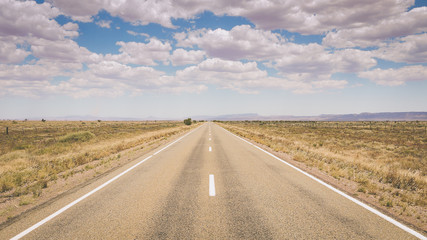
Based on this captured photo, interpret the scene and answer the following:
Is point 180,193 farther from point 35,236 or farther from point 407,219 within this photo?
point 407,219

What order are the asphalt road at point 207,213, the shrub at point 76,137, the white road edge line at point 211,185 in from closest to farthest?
1. the asphalt road at point 207,213
2. the white road edge line at point 211,185
3. the shrub at point 76,137

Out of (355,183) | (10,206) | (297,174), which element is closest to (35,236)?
(10,206)

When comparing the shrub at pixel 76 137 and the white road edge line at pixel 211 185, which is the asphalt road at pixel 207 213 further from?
the shrub at pixel 76 137

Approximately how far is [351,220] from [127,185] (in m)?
6.11

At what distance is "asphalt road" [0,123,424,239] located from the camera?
13.1ft

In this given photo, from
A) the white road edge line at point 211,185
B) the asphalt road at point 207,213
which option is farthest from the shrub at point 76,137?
the white road edge line at point 211,185

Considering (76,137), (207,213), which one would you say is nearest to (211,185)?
(207,213)

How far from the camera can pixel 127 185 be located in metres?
7.08

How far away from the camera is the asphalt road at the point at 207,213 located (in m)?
3.98

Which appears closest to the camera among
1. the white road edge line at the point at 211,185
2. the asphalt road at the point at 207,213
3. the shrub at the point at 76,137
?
the asphalt road at the point at 207,213

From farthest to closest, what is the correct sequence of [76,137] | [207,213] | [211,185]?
[76,137] < [211,185] < [207,213]

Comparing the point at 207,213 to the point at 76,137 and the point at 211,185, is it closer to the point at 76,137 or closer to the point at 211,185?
the point at 211,185

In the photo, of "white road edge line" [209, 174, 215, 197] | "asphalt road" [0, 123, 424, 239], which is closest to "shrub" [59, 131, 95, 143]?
"asphalt road" [0, 123, 424, 239]

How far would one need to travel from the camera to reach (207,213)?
4820mm
